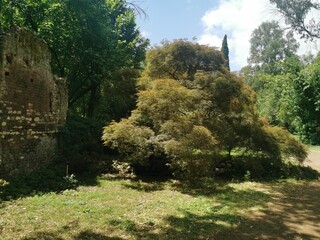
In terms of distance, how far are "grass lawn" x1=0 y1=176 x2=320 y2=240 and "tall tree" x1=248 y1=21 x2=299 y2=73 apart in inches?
1490

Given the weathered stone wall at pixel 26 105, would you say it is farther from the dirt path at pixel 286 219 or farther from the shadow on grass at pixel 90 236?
the dirt path at pixel 286 219

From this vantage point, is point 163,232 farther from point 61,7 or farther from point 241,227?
point 61,7

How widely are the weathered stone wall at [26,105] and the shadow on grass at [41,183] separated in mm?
357

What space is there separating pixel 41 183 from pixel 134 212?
3416 millimetres

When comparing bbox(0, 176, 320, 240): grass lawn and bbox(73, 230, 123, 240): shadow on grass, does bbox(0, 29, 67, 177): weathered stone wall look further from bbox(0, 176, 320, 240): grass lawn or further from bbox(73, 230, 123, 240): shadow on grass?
bbox(73, 230, 123, 240): shadow on grass

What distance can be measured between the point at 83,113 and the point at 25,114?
14.1 m

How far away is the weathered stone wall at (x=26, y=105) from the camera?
28.2 feet

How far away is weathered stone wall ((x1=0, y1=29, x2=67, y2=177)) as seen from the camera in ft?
28.2

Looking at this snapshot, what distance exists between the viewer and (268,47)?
44625 millimetres

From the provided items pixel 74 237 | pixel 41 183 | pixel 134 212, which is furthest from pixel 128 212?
pixel 41 183

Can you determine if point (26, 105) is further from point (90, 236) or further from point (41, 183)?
point (90, 236)

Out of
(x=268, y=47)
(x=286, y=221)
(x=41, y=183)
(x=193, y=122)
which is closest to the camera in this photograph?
(x=286, y=221)

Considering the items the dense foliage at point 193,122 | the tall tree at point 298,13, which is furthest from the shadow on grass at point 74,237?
the tall tree at point 298,13

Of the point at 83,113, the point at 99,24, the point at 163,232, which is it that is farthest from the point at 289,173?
the point at 83,113
